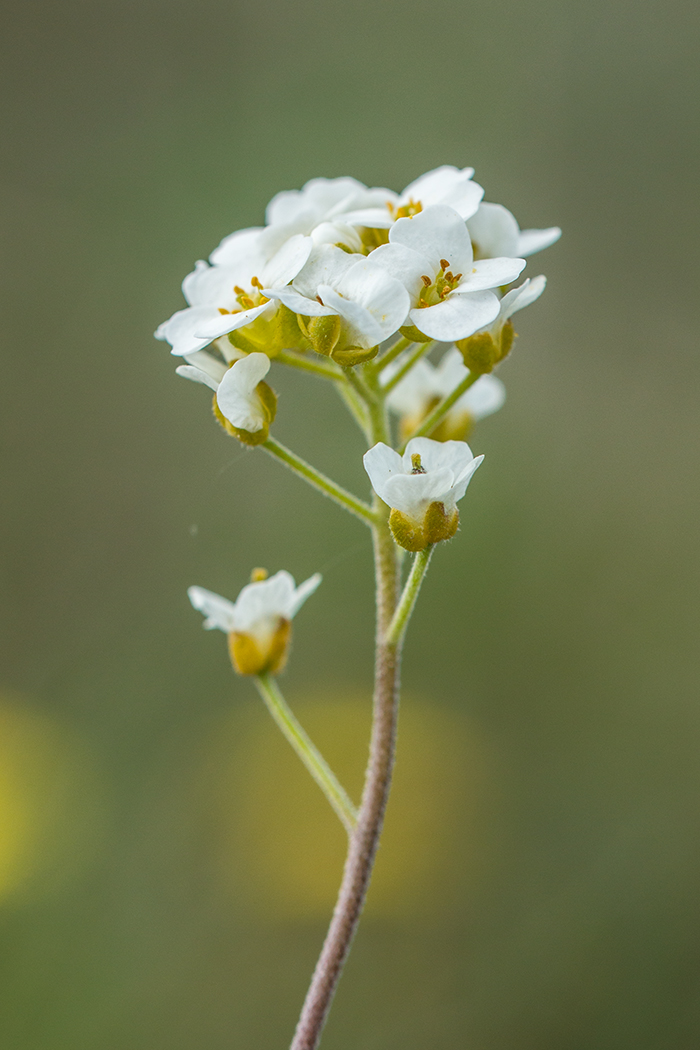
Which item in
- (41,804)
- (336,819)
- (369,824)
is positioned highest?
(369,824)

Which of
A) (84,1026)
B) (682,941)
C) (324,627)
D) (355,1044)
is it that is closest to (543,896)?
(682,941)

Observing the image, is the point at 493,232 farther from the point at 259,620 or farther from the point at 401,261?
the point at 259,620

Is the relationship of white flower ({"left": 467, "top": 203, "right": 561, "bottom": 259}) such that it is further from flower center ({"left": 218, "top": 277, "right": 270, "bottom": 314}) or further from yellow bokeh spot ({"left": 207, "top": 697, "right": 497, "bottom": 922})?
yellow bokeh spot ({"left": 207, "top": 697, "right": 497, "bottom": 922})

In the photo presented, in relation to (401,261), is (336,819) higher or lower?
lower

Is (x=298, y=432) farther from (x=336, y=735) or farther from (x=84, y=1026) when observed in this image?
(x=84, y=1026)

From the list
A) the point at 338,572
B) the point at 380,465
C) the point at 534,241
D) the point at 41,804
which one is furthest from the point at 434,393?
the point at 41,804

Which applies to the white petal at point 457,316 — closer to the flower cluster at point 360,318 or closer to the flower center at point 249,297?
the flower cluster at point 360,318
